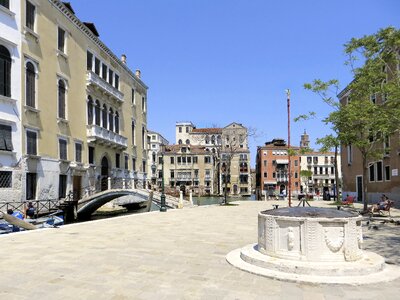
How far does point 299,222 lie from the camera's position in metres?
6.80

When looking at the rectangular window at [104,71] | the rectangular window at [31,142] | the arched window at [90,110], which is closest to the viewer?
the rectangular window at [31,142]

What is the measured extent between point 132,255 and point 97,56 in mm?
27810

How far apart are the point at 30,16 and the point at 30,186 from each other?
34.2ft

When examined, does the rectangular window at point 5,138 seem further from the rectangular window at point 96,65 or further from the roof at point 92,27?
the roof at point 92,27

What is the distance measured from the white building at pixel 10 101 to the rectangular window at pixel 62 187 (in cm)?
452

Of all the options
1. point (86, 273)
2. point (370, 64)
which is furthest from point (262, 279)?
point (370, 64)

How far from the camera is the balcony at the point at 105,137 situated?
30172 millimetres

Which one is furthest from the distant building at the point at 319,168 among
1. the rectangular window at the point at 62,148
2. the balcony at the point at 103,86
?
the rectangular window at the point at 62,148

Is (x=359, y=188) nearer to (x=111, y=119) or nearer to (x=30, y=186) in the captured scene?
(x=111, y=119)

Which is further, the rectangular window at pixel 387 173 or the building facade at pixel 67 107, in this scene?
the rectangular window at pixel 387 173

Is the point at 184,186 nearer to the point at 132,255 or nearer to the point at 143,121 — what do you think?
the point at 143,121

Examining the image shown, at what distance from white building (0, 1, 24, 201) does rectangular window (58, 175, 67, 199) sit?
452cm

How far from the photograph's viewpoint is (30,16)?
2308 cm

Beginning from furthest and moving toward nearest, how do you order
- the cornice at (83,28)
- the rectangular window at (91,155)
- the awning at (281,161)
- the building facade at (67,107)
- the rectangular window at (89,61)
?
the awning at (281,161) → the rectangular window at (89,61) → the rectangular window at (91,155) → the cornice at (83,28) → the building facade at (67,107)
